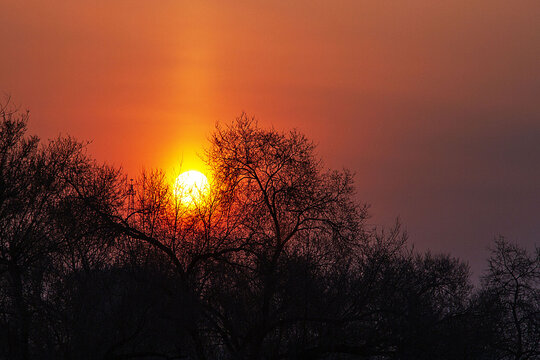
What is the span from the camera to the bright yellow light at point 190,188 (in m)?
35.6

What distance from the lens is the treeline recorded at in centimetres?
3133

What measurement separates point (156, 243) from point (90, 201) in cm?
297

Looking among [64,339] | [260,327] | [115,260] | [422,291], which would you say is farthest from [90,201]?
[422,291]

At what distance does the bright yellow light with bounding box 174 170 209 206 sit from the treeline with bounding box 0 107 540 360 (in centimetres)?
60

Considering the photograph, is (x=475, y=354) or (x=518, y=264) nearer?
(x=475, y=354)

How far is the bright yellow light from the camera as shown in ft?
117

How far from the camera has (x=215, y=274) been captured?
3306 cm

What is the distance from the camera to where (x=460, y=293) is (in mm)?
45031

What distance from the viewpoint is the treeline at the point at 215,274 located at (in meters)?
31.3

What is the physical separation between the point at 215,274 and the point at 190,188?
4868 mm

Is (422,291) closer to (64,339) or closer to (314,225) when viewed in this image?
(314,225)

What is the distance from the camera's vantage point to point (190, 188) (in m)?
36.5

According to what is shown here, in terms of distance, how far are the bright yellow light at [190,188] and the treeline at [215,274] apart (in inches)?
23.5

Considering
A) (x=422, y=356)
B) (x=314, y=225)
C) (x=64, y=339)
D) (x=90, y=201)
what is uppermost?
(x=90, y=201)
